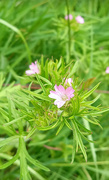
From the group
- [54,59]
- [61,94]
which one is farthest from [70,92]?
[54,59]

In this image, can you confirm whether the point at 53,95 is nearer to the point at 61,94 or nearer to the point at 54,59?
the point at 61,94

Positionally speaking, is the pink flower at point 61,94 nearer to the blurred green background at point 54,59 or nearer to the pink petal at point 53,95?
the pink petal at point 53,95

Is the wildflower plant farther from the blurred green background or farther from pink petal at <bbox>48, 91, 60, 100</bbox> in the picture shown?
the blurred green background

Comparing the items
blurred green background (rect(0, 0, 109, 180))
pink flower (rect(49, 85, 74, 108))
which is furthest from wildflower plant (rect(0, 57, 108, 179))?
blurred green background (rect(0, 0, 109, 180))

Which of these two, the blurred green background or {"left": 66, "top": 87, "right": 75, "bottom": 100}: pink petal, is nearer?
{"left": 66, "top": 87, "right": 75, "bottom": 100}: pink petal

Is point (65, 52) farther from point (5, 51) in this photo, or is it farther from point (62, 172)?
point (62, 172)

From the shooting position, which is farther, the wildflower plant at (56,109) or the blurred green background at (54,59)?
the blurred green background at (54,59)

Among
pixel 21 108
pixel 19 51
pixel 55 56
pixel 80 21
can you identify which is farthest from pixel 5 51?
pixel 21 108

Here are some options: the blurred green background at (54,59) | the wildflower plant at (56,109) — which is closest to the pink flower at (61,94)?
the wildflower plant at (56,109)
